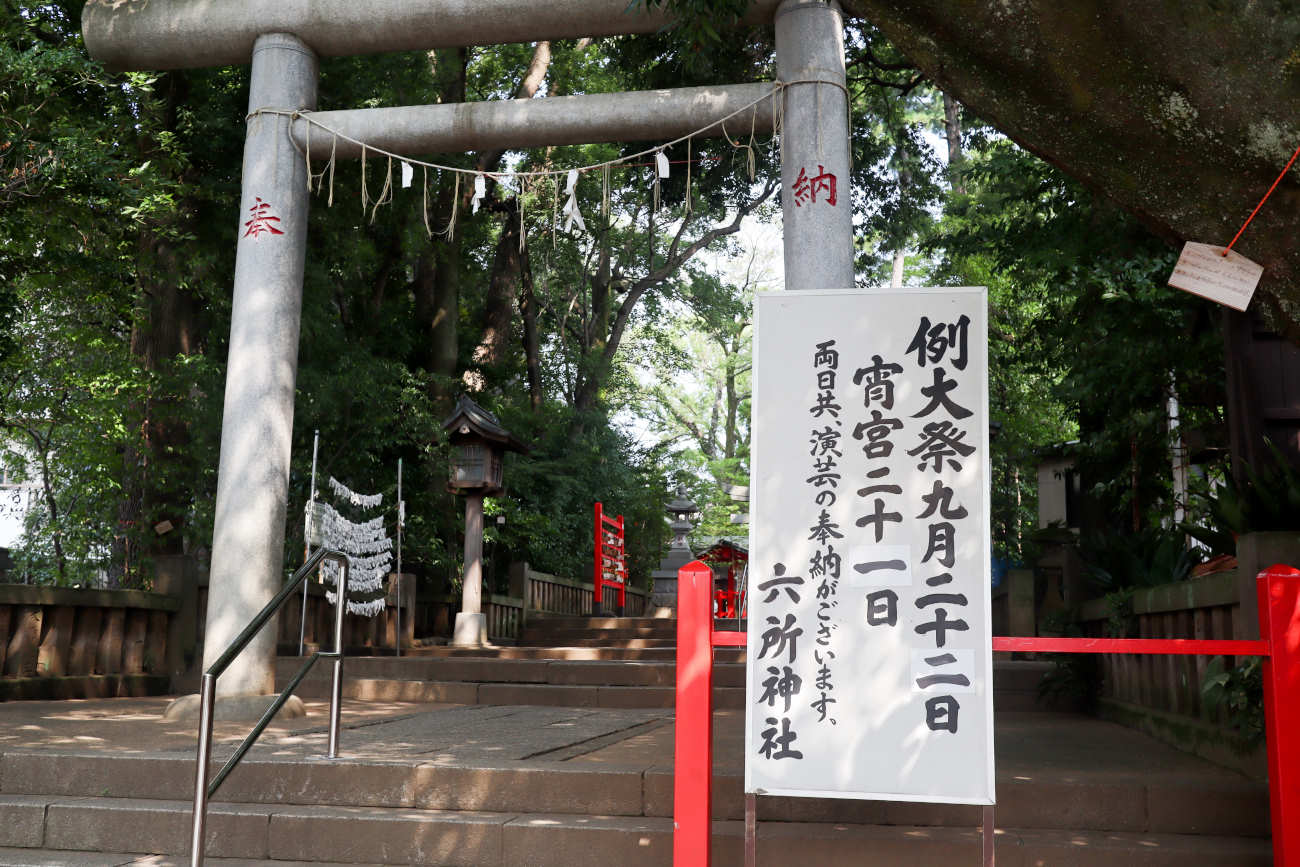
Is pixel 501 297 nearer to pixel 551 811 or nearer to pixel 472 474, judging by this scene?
pixel 472 474

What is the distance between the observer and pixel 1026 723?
20.9 feet

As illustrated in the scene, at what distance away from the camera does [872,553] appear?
3176mm

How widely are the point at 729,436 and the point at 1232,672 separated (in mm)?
27247

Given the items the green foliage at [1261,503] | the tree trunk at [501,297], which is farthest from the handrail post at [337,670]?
the tree trunk at [501,297]

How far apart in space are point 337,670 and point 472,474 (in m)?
6.90

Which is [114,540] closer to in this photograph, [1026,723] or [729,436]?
[1026,723]

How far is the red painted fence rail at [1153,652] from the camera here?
3000 mm

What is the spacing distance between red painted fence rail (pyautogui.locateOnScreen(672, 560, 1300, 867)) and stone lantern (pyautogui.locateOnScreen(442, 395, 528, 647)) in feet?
28.1

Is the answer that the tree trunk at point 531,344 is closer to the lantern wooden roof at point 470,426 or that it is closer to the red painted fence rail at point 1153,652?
the lantern wooden roof at point 470,426

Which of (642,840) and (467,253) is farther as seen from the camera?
(467,253)

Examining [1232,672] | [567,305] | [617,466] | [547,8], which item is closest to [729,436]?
[567,305]

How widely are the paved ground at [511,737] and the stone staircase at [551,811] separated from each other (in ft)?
0.12

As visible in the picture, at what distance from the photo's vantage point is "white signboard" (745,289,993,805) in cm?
307

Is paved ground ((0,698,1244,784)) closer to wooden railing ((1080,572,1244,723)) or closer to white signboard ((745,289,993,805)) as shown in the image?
wooden railing ((1080,572,1244,723))
